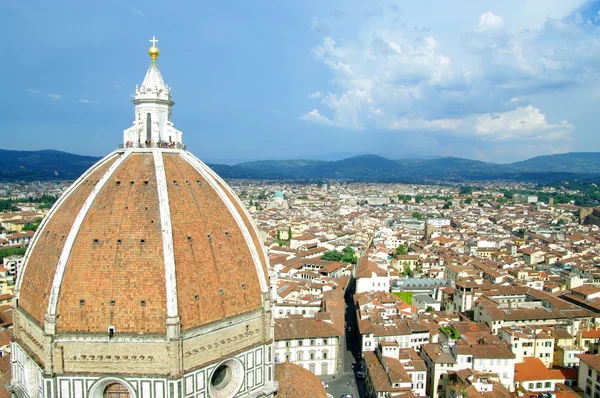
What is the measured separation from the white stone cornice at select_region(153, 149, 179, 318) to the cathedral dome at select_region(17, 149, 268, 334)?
3 centimetres

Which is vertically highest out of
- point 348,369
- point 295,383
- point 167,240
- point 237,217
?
point 237,217

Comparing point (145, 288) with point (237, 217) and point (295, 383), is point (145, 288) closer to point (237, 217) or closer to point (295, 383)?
point (237, 217)

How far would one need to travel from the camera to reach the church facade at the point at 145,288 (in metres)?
13.0

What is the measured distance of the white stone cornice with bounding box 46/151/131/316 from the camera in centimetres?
1292

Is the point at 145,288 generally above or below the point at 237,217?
below

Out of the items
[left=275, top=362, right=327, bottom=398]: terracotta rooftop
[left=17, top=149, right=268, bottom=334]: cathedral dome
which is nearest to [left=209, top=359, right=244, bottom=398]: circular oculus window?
[left=17, top=149, right=268, bottom=334]: cathedral dome

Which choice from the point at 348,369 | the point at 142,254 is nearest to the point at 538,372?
the point at 348,369

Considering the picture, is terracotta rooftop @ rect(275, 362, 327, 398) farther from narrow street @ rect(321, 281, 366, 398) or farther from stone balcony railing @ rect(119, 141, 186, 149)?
narrow street @ rect(321, 281, 366, 398)

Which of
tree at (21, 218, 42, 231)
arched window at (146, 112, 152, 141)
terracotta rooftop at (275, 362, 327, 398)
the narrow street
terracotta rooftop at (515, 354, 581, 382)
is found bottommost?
the narrow street

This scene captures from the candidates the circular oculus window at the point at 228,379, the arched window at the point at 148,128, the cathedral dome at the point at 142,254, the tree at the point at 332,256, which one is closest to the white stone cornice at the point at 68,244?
the cathedral dome at the point at 142,254

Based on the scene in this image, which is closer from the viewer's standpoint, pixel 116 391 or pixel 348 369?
pixel 116 391

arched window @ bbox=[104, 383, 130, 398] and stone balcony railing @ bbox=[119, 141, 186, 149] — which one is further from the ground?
stone balcony railing @ bbox=[119, 141, 186, 149]

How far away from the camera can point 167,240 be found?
43.9 feet

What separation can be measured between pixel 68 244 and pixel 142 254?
209cm
